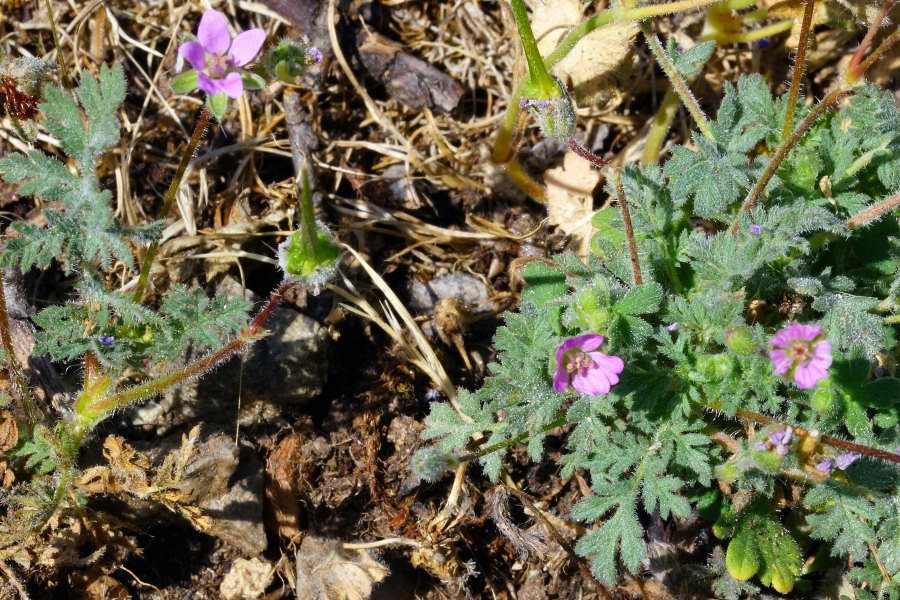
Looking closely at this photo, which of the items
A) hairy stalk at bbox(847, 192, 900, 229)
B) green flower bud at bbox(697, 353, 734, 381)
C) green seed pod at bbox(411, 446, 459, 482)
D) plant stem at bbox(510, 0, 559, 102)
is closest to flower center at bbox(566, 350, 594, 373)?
green flower bud at bbox(697, 353, 734, 381)

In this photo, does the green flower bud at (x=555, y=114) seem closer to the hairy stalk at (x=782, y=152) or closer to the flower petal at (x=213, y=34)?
the hairy stalk at (x=782, y=152)

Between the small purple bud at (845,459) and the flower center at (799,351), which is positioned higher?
the flower center at (799,351)

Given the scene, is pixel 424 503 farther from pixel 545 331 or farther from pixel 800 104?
pixel 800 104

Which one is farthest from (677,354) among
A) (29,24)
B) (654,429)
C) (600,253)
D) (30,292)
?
(29,24)

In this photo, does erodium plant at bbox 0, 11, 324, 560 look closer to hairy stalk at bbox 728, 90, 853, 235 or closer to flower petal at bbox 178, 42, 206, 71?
flower petal at bbox 178, 42, 206, 71

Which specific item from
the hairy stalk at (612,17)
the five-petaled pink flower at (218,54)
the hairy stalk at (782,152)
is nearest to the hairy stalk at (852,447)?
the hairy stalk at (782,152)

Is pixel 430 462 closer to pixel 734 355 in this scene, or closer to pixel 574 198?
pixel 734 355
